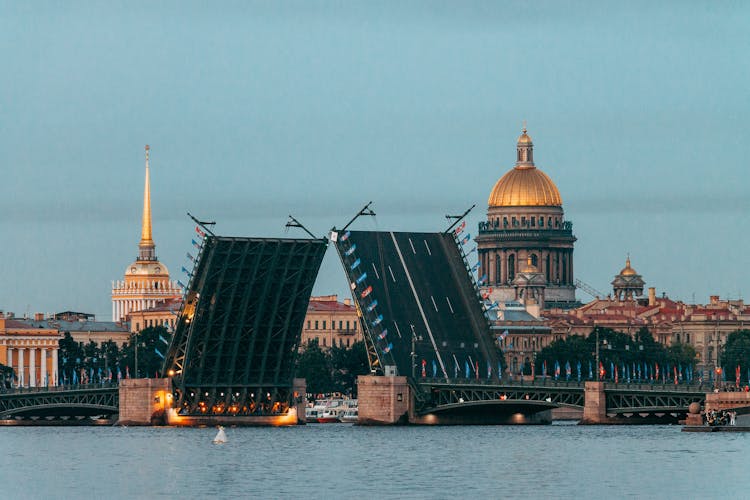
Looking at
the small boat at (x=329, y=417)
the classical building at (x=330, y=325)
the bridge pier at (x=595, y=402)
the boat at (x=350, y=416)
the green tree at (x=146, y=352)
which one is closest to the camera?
the bridge pier at (x=595, y=402)

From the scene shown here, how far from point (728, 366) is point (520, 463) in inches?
3219

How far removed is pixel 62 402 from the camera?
124812mm

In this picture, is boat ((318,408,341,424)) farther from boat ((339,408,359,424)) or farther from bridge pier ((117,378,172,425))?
bridge pier ((117,378,172,425))

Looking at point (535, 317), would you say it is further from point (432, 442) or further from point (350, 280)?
point (432, 442)

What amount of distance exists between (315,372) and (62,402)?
33548 mm

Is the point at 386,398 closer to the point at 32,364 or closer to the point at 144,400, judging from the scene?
the point at 144,400

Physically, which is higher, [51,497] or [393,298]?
[393,298]

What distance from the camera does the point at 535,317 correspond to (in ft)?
644

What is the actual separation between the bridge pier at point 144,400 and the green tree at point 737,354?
48.4 meters

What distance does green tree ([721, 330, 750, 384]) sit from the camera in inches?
6599

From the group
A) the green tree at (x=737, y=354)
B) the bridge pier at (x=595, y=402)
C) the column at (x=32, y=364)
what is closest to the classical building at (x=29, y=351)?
the column at (x=32, y=364)

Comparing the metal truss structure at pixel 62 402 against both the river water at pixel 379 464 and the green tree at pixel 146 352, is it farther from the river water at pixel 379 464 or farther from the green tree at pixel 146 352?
the green tree at pixel 146 352

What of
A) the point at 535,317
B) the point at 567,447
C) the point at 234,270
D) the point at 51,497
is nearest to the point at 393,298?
the point at 234,270

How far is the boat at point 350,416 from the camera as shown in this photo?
136 metres
